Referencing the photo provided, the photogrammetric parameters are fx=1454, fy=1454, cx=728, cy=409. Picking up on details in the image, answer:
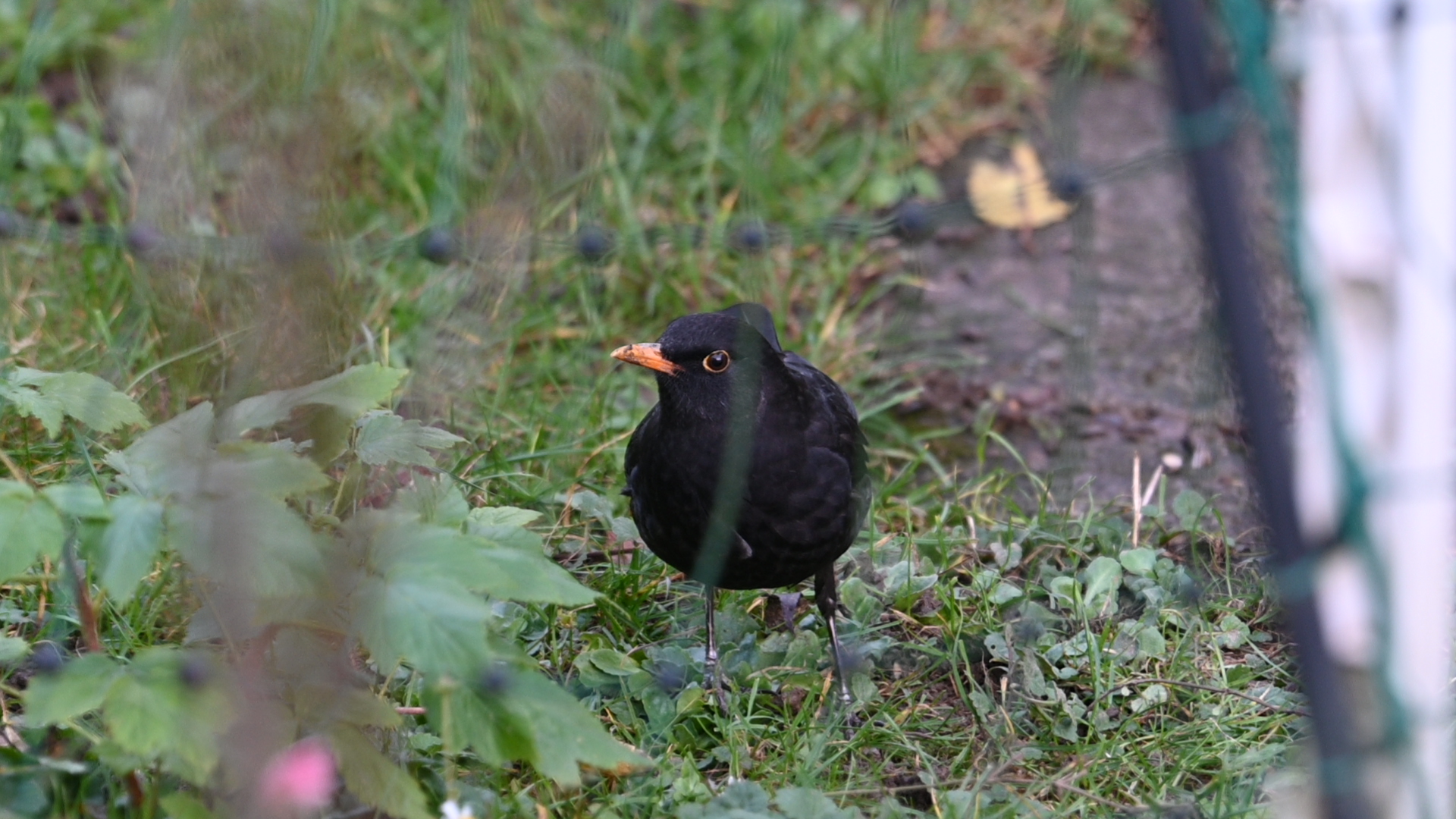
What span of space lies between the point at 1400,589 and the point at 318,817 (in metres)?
1.61

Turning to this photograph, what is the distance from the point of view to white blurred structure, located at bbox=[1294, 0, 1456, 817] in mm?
1815

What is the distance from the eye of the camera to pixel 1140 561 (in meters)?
3.16

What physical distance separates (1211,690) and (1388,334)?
1106 mm

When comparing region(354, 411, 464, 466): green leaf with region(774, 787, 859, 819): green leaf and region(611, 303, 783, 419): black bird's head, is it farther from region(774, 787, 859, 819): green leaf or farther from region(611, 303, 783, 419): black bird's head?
region(774, 787, 859, 819): green leaf

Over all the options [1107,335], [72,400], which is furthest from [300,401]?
[1107,335]

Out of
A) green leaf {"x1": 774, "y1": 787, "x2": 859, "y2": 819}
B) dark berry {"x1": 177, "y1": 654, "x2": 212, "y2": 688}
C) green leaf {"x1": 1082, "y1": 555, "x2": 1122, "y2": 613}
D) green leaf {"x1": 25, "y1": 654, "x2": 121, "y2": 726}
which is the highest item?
dark berry {"x1": 177, "y1": 654, "x2": 212, "y2": 688}

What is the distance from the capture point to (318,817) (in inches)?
88.5

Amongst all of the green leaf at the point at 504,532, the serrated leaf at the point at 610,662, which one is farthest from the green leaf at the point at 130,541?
the serrated leaf at the point at 610,662

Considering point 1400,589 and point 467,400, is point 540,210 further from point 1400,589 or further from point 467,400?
point 1400,589

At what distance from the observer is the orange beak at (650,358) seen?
294 centimetres

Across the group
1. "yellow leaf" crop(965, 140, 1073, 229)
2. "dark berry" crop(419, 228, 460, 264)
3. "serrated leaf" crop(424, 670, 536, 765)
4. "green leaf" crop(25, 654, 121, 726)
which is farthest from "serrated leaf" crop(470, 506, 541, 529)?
"yellow leaf" crop(965, 140, 1073, 229)

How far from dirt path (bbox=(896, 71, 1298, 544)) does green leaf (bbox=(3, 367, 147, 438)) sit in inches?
77.1

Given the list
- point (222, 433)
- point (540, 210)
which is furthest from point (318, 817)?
point (540, 210)

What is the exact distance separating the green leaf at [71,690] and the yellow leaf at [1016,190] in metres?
3.47
